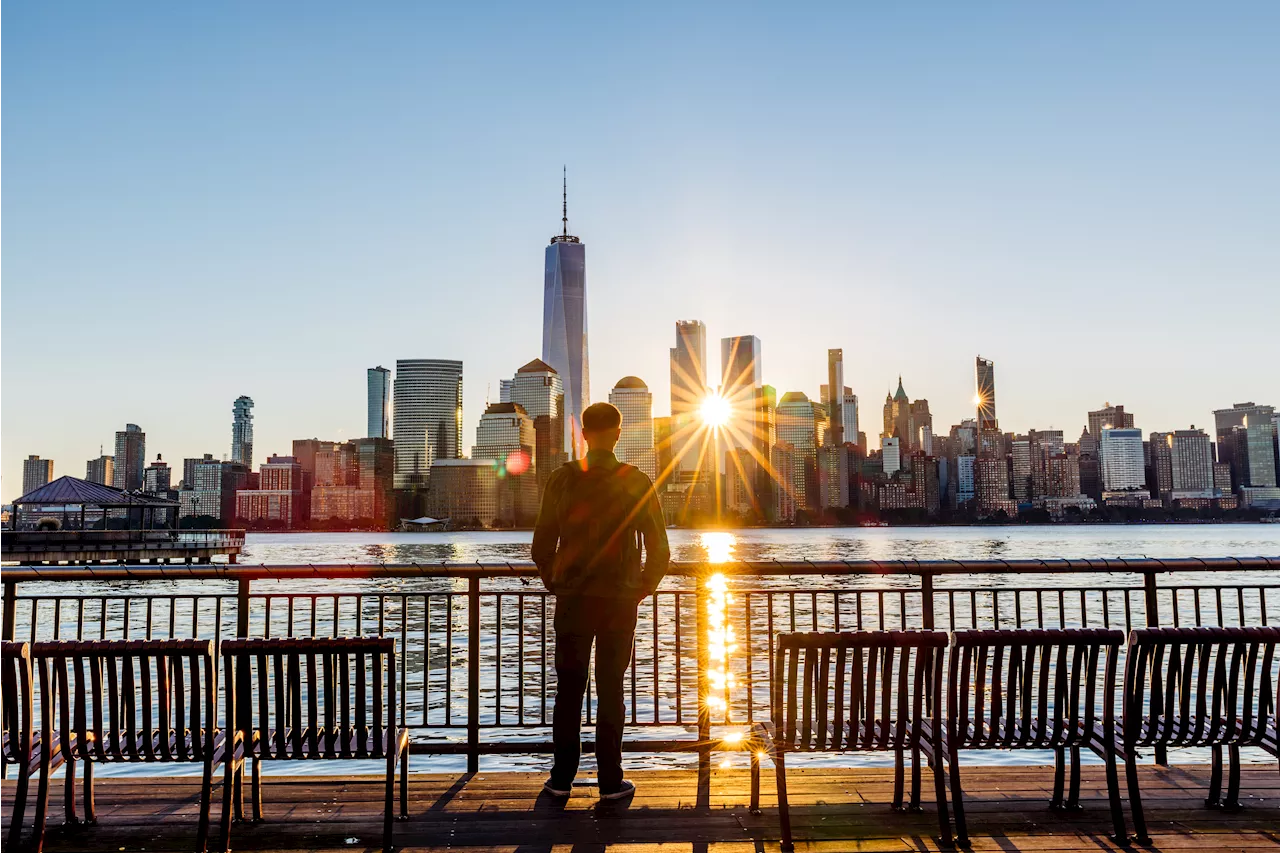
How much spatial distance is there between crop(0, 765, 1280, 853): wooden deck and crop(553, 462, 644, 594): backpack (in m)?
1.30

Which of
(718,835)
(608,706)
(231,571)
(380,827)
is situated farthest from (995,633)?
(231,571)

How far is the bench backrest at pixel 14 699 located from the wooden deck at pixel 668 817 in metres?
0.55

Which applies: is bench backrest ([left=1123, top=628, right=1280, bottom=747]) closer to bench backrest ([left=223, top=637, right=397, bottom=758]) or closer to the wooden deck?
the wooden deck

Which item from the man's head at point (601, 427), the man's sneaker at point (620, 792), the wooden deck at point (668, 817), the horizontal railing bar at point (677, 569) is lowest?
the wooden deck at point (668, 817)

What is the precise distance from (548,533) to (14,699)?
270 cm

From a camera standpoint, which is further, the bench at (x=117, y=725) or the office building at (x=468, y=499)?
the office building at (x=468, y=499)

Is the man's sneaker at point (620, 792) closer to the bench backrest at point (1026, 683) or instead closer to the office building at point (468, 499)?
the bench backrest at point (1026, 683)

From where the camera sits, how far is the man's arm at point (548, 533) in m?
5.34

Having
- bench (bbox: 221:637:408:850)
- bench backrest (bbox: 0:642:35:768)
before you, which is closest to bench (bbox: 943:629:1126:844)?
bench (bbox: 221:637:408:850)

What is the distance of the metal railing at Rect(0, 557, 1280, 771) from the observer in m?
6.25

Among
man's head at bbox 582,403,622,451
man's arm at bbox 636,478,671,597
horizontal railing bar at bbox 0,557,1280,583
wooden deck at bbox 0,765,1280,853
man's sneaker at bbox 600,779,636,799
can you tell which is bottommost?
wooden deck at bbox 0,765,1280,853

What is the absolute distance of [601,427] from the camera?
5406 millimetres

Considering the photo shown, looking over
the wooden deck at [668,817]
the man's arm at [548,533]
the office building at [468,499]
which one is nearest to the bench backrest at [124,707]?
the wooden deck at [668,817]

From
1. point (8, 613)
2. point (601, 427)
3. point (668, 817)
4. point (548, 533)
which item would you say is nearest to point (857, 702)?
point (668, 817)
